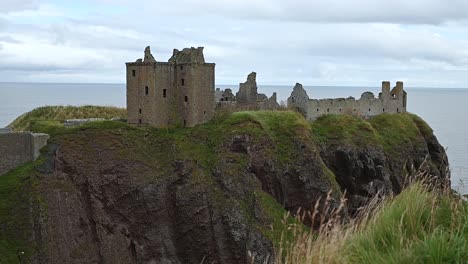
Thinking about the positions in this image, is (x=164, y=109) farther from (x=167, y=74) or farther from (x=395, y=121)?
(x=395, y=121)

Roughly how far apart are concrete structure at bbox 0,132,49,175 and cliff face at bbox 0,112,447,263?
0.92 metres

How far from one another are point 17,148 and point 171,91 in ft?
43.5

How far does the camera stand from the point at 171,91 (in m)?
52.7

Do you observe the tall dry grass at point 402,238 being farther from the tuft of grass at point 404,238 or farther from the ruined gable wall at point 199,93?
the ruined gable wall at point 199,93

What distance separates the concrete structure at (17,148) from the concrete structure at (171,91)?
8.84 metres

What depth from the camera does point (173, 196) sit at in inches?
1786

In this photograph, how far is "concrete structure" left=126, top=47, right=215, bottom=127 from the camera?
5175 cm

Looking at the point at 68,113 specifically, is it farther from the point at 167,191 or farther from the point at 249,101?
the point at 167,191

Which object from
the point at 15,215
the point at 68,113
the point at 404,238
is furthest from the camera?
the point at 68,113

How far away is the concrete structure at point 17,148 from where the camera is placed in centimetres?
4456

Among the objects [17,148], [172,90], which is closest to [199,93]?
[172,90]

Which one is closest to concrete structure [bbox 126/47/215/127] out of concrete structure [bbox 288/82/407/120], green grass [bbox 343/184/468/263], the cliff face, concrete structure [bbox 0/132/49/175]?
the cliff face

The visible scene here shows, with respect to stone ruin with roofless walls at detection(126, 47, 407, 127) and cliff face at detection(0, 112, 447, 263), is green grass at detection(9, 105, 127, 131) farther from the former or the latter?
cliff face at detection(0, 112, 447, 263)

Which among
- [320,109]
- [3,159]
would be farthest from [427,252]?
[320,109]
